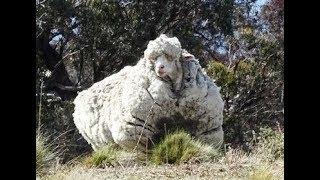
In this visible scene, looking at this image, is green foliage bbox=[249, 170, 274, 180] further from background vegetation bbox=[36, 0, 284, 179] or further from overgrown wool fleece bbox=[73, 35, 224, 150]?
background vegetation bbox=[36, 0, 284, 179]

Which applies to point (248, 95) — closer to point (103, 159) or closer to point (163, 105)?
point (163, 105)

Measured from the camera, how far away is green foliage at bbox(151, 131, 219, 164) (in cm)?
512

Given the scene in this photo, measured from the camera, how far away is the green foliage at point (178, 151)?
512 cm

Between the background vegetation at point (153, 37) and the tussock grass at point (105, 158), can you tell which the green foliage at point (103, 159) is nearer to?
the tussock grass at point (105, 158)

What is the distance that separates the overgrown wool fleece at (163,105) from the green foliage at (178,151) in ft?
0.84

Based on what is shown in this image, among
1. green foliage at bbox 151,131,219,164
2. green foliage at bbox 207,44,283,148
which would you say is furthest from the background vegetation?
green foliage at bbox 151,131,219,164

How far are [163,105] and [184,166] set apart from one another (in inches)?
34.5

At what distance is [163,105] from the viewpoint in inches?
216

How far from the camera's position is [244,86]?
599 inches

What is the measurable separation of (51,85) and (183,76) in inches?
375

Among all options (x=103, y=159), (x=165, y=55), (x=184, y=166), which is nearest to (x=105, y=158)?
(x=103, y=159)

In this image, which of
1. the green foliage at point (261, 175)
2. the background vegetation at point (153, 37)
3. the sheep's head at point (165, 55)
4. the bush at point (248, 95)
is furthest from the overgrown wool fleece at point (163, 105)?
the bush at point (248, 95)
